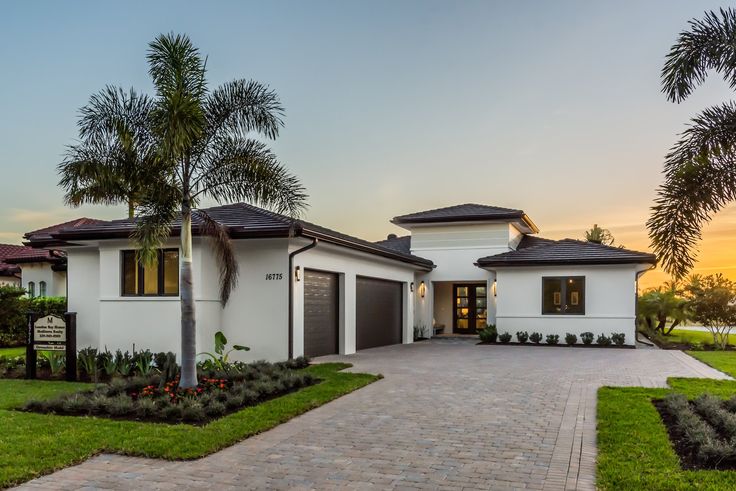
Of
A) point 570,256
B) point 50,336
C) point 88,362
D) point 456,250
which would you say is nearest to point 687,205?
point 88,362

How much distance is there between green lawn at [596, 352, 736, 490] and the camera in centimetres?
496

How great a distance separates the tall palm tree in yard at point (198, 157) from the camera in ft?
28.8

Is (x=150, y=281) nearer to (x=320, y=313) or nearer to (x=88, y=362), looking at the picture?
(x=88, y=362)

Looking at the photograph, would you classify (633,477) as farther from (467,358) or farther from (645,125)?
(645,125)

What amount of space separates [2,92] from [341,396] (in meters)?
12.4

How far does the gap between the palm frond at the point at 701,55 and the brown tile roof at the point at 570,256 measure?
11.5 metres

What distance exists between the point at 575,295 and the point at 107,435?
16530 millimetres

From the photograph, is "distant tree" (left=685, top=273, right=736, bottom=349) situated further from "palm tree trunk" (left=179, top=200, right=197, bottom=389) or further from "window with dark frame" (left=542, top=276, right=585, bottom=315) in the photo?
"palm tree trunk" (left=179, top=200, right=197, bottom=389)

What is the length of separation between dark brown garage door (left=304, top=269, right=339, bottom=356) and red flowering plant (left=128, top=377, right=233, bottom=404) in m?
4.82

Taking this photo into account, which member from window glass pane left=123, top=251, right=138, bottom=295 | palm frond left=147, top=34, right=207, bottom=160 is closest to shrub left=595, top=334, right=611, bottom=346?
window glass pane left=123, top=251, right=138, bottom=295

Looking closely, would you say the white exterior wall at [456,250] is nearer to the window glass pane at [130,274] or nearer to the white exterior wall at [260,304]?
the white exterior wall at [260,304]

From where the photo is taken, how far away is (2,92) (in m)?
14.8

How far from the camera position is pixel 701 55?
7664mm

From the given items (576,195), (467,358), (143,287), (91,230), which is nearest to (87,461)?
(143,287)
